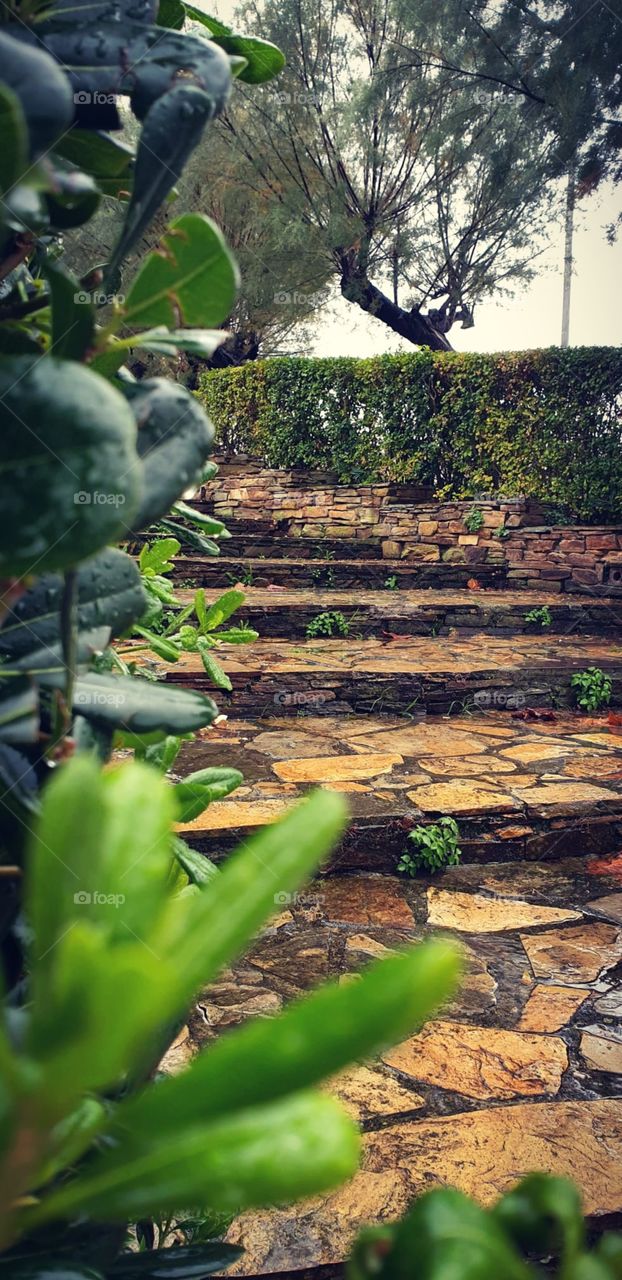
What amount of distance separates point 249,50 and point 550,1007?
2.33m

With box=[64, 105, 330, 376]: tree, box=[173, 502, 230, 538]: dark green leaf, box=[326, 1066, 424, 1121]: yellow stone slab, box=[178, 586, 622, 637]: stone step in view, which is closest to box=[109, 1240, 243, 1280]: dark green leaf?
box=[173, 502, 230, 538]: dark green leaf

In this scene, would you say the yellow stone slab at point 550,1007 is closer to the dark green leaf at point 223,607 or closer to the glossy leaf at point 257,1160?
the dark green leaf at point 223,607

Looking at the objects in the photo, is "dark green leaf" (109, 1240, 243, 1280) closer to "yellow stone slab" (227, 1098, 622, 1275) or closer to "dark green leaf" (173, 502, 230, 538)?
"dark green leaf" (173, 502, 230, 538)

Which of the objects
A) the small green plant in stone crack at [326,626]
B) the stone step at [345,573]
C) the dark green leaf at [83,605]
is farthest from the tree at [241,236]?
the dark green leaf at [83,605]

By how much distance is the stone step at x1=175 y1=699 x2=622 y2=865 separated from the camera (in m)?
3.14

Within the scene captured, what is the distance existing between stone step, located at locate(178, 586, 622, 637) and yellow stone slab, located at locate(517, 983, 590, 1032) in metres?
4.35

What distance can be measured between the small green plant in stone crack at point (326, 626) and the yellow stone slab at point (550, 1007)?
437cm

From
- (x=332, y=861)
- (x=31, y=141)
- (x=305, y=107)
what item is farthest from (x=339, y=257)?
(x=31, y=141)

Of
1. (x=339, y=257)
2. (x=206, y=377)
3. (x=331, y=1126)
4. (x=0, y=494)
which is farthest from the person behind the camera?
(x=339, y=257)

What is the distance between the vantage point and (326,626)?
6.63m

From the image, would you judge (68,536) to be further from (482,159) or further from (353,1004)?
(482,159)

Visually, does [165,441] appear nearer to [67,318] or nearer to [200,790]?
[67,318]

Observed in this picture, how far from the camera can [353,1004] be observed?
0.58ft

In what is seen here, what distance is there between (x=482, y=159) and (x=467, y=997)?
1156 cm
